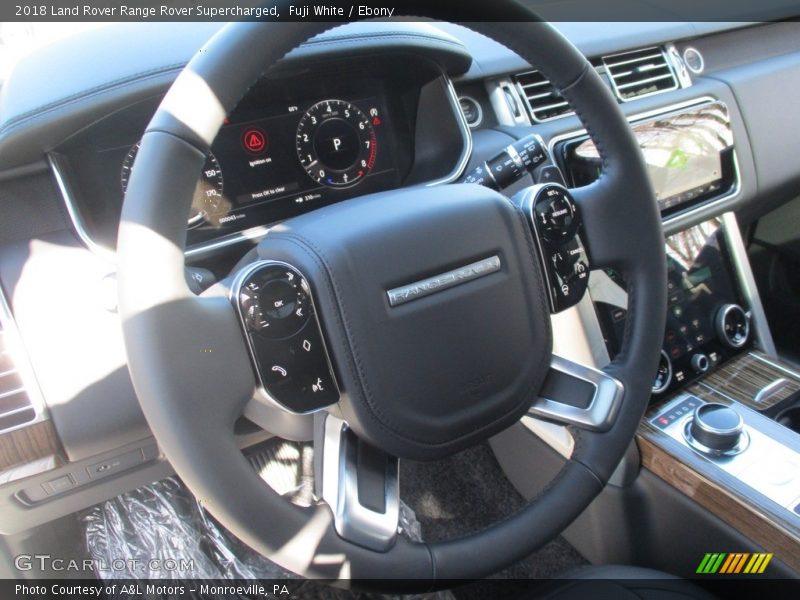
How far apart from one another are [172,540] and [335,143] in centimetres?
84

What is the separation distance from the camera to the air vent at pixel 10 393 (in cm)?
95

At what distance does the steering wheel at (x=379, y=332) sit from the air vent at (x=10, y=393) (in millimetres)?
394

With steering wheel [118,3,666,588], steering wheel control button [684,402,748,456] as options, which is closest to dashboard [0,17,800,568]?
steering wheel control button [684,402,748,456]

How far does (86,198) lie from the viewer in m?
1.04

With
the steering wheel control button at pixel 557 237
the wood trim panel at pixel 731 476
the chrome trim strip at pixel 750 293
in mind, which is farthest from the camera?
the chrome trim strip at pixel 750 293

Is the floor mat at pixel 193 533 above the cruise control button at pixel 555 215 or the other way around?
the other way around

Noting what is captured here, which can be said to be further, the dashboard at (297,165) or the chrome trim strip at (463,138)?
the chrome trim strip at (463,138)

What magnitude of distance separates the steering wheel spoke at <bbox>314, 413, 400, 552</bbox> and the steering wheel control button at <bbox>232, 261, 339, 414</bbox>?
0.23 ft

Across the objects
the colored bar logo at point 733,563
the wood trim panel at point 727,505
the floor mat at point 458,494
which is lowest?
the floor mat at point 458,494

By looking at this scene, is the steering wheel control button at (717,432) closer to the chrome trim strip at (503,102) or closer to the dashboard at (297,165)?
the dashboard at (297,165)

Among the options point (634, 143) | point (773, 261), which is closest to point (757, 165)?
point (773, 261)

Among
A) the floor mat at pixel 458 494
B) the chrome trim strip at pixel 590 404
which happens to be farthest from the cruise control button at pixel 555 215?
the floor mat at pixel 458 494

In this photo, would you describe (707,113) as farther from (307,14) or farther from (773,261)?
(307,14)

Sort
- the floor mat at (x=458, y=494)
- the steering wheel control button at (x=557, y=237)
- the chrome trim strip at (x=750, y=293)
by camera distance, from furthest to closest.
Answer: the floor mat at (x=458, y=494) < the chrome trim strip at (x=750, y=293) < the steering wheel control button at (x=557, y=237)
